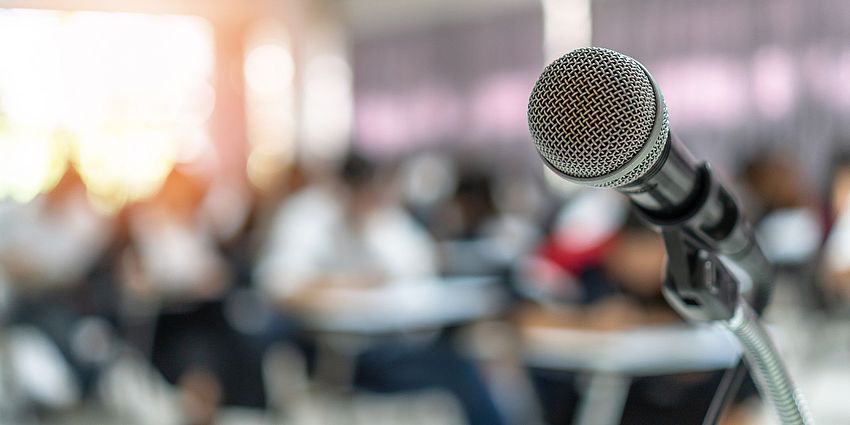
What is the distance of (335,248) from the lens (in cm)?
355

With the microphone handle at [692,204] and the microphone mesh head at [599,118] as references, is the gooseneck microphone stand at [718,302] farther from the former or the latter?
the microphone mesh head at [599,118]

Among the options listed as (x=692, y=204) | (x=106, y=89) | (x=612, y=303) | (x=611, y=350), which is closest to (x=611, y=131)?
(x=692, y=204)

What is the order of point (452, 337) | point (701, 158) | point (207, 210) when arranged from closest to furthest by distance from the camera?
point (701, 158), point (452, 337), point (207, 210)

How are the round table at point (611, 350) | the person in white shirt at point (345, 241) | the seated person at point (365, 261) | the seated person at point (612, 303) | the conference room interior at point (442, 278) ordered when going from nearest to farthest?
1. the round table at point (611, 350)
2. the seated person at point (612, 303)
3. the conference room interior at point (442, 278)
4. the seated person at point (365, 261)
5. the person in white shirt at point (345, 241)

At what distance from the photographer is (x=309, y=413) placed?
13.0 ft

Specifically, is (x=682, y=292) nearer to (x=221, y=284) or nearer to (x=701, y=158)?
(x=701, y=158)

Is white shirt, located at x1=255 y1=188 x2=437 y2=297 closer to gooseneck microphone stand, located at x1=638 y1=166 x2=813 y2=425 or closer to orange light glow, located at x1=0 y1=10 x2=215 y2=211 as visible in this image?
gooseneck microphone stand, located at x1=638 y1=166 x2=813 y2=425

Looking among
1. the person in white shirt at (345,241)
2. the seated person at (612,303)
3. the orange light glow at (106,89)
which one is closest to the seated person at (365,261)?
the person in white shirt at (345,241)

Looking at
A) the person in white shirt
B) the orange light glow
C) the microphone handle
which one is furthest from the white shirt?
the orange light glow

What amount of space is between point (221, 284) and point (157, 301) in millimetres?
297

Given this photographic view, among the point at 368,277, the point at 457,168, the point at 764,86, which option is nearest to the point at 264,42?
the point at 457,168

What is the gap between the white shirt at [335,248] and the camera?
328 cm

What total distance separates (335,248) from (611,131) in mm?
3066

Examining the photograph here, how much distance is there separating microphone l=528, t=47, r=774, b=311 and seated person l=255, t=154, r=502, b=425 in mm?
2341
